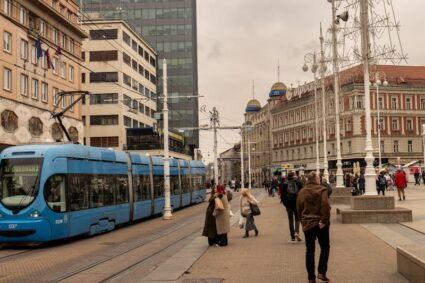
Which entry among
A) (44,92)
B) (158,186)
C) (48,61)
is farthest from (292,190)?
(44,92)

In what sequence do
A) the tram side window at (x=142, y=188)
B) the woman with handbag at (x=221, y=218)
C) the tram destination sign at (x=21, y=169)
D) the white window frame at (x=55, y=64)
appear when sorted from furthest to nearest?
the white window frame at (x=55, y=64) < the tram side window at (x=142, y=188) < the tram destination sign at (x=21, y=169) < the woman with handbag at (x=221, y=218)

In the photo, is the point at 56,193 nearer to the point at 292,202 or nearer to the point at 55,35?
the point at 292,202

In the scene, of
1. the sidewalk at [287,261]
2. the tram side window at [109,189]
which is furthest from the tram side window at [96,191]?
the sidewalk at [287,261]

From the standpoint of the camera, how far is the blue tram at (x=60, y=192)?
57.6 ft

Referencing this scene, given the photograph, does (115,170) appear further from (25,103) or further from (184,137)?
(184,137)

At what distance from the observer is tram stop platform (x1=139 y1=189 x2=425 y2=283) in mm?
10070

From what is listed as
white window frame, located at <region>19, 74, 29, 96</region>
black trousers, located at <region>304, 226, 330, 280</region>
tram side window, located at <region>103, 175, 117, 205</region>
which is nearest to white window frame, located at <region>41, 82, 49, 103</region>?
white window frame, located at <region>19, 74, 29, 96</region>

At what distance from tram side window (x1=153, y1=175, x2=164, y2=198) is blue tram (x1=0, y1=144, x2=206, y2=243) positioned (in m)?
4.88

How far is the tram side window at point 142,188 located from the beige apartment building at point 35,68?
10.9 meters

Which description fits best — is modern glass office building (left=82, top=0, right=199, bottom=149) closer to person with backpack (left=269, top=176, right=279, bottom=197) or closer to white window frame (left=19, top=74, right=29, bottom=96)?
person with backpack (left=269, top=176, right=279, bottom=197)

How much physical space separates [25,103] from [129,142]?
34684 mm

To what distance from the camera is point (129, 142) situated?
255ft

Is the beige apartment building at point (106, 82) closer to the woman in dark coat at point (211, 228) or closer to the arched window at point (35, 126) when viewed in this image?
the arched window at point (35, 126)

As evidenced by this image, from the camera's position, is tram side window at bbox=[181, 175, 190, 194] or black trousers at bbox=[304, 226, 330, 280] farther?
tram side window at bbox=[181, 175, 190, 194]
